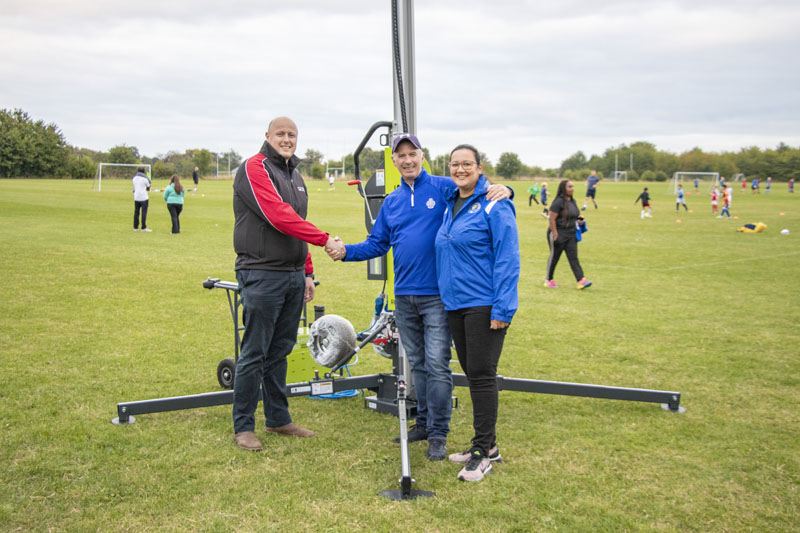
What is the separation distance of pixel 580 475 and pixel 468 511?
97 cm

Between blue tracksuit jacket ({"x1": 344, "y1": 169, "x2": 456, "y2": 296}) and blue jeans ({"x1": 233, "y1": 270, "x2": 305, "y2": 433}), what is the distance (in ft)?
2.72

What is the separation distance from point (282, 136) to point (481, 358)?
2.18m

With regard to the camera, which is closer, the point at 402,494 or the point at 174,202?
the point at 402,494

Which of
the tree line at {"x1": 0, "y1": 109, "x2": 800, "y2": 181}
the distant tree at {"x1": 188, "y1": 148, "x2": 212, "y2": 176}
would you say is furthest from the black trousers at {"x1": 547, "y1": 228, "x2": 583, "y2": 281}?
the distant tree at {"x1": 188, "y1": 148, "x2": 212, "y2": 176}

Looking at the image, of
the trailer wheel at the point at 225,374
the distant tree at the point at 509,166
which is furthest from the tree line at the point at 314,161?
the trailer wheel at the point at 225,374

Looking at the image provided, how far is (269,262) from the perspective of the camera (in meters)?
4.79

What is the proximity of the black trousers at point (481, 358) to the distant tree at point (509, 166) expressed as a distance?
343 ft

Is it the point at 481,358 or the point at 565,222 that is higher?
the point at 565,222

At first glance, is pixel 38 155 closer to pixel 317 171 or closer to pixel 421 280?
pixel 317 171

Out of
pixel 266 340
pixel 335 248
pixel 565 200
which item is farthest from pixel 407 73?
pixel 565 200

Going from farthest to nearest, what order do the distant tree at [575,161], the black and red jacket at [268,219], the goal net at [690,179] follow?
1. the distant tree at [575,161]
2. the goal net at [690,179]
3. the black and red jacket at [268,219]

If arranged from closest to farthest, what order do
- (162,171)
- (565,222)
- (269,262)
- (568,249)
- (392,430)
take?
(269,262)
(392,430)
(565,222)
(568,249)
(162,171)

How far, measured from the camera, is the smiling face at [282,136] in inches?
192

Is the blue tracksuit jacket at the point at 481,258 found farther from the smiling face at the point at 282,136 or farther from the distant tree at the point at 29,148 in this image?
the distant tree at the point at 29,148
